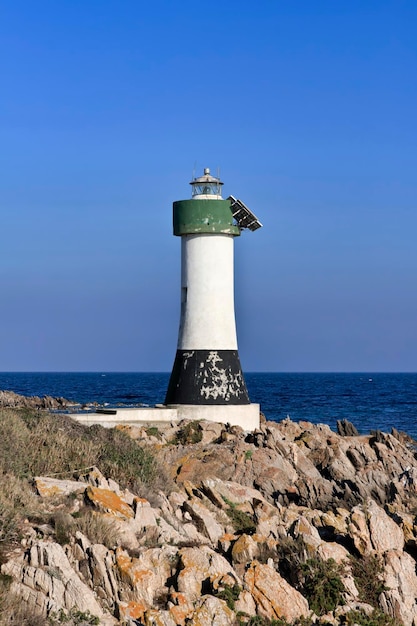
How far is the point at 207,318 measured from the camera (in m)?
26.7

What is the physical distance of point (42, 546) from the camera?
37.2ft

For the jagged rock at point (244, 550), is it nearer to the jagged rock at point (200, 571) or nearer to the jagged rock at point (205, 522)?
the jagged rock at point (200, 571)

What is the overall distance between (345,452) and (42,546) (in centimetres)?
1479

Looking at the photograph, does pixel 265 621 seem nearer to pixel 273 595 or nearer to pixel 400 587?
pixel 273 595

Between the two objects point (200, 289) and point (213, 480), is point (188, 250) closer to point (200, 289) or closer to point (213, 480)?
point (200, 289)

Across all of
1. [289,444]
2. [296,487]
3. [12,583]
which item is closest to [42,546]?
[12,583]

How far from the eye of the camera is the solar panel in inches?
1093

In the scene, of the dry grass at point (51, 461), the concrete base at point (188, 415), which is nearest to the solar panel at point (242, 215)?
the concrete base at point (188, 415)

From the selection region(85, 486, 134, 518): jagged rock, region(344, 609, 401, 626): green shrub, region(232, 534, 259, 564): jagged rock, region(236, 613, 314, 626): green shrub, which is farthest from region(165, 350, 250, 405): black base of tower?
region(236, 613, 314, 626): green shrub

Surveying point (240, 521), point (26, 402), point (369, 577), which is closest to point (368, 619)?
point (369, 577)

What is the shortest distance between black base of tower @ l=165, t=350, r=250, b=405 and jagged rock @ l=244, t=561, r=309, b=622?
1449cm

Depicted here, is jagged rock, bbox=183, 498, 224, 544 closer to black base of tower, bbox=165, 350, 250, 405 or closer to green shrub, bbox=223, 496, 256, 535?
green shrub, bbox=223, 496, 256, 535

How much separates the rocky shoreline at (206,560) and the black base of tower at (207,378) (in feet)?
29.1

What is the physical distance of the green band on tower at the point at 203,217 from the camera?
26.6 metres
